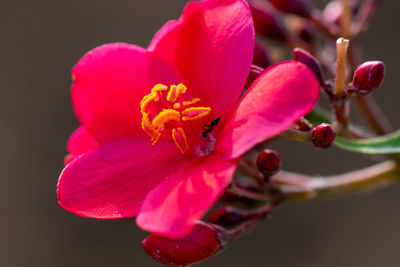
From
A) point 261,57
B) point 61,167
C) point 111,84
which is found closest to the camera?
point 111,84

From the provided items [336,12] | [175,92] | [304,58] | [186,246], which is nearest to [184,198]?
[186,246]

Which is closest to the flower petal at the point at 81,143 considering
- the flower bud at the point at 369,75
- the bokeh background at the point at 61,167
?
the flower bud at the point at 369,75

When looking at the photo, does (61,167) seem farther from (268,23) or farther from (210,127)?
(210,127)

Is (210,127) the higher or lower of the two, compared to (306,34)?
higher

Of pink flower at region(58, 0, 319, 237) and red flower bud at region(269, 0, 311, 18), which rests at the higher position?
pink flower at region(58, 0, 319, 237)

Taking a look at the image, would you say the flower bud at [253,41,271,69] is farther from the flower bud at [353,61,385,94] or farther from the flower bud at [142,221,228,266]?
the flower bud at [142,221,228,266]

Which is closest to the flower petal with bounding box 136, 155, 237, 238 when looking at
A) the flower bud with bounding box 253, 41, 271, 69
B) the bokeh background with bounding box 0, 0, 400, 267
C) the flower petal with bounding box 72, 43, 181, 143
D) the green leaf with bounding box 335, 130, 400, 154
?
the flower petal with bounding box 72, 43, 181, 143

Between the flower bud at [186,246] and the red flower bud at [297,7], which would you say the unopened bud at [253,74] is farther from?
the red flower bud at [297,7]
